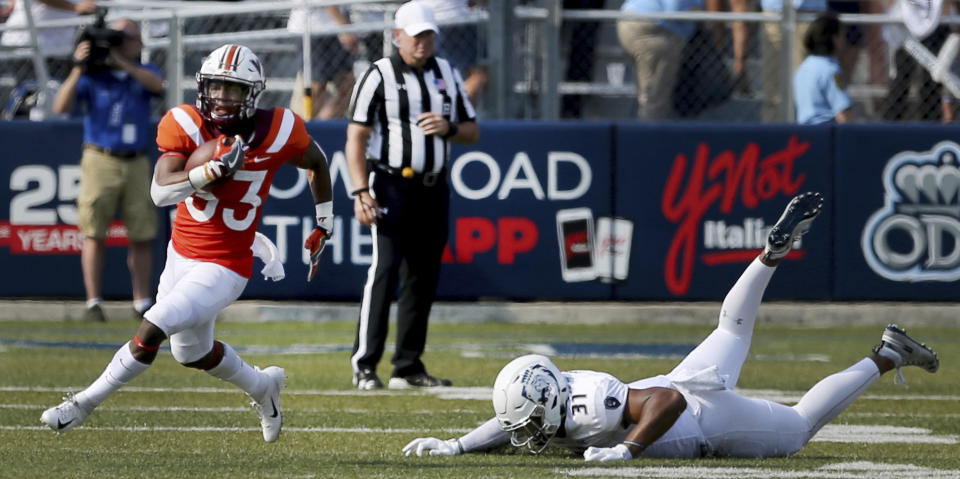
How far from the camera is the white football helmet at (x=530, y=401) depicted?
18.8 ft

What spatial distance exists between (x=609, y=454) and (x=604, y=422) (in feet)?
0.48

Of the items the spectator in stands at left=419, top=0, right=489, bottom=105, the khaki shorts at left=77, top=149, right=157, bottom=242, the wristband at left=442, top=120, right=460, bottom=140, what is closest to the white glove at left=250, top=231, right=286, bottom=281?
the wristband at left=442, top=120, right=460, bottom=140

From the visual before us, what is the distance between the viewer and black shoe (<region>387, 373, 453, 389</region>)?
877 cm

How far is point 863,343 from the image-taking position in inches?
444

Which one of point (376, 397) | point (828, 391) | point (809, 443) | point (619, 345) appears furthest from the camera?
point (619, 345)

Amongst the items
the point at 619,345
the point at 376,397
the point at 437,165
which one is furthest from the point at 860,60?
the point at 376,397

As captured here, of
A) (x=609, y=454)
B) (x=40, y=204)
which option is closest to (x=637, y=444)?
(x=609, y=454)

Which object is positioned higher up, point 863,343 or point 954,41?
point 954,41

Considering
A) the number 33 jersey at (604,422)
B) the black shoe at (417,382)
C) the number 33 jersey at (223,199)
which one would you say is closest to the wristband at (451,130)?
the black shoe at (417,382)

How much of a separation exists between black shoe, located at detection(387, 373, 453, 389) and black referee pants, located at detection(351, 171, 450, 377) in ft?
0.11


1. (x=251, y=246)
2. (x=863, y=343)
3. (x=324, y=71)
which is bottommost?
(x=863, y=343)

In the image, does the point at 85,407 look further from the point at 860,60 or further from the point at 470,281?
the point at 860,60

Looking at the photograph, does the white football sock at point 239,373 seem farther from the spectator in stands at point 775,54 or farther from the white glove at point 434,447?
the spectator in stands at point 775,54

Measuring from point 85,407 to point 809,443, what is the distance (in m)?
2.94
